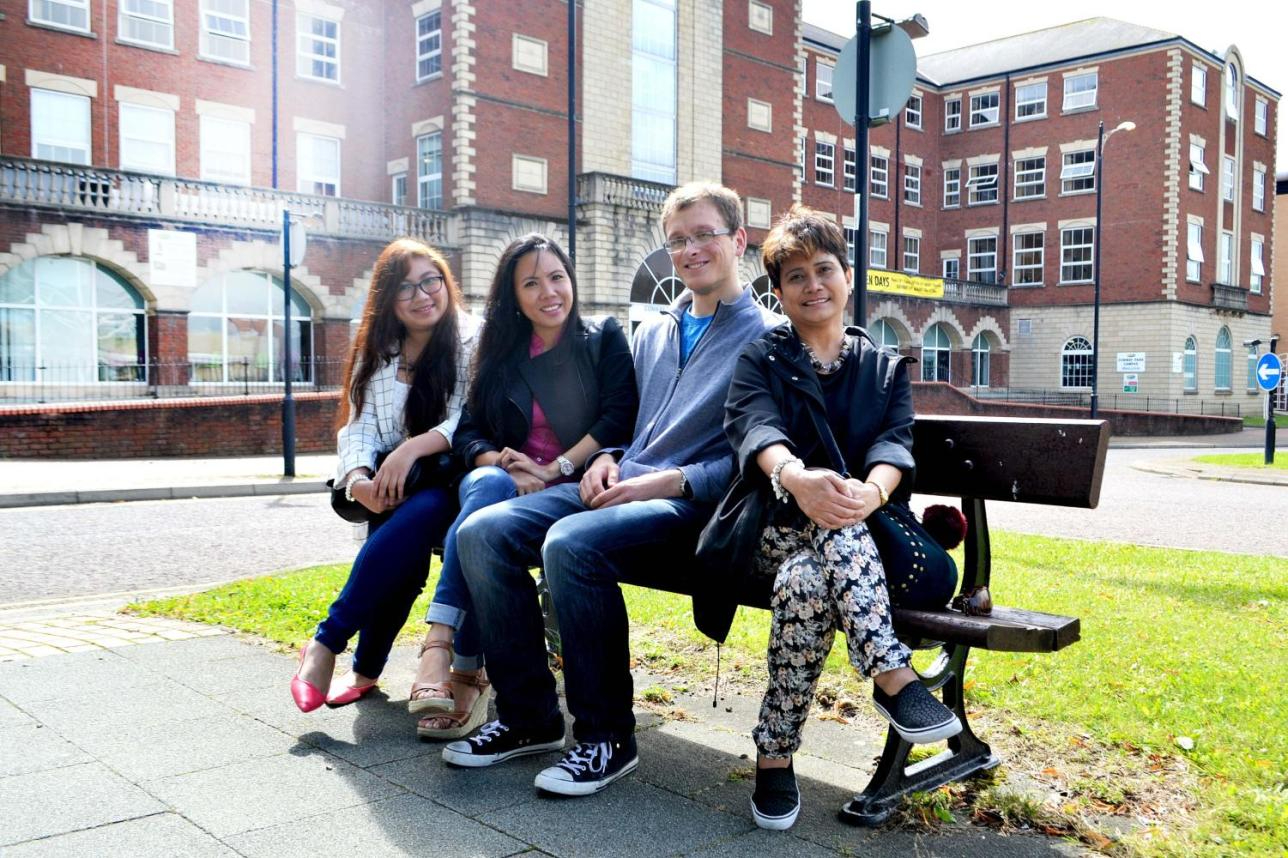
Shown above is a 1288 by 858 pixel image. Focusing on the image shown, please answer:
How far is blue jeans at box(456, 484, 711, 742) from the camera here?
330 cm

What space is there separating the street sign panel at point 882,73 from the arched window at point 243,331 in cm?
2190

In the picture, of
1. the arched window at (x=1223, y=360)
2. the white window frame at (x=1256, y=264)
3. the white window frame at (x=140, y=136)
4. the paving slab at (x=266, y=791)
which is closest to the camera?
the paving slab at (x=266, y=791)

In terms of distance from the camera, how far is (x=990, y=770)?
127 inches

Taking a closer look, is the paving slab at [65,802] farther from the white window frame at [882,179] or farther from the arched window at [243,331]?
the white window frame at [882,179]

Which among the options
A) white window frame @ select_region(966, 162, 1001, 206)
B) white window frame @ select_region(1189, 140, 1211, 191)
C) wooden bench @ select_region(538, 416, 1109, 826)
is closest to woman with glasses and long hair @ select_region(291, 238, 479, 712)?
wooden bench @ select_region(538, 416, 1109, 826)

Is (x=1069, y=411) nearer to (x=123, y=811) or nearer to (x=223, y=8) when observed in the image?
(x=223, y=8)

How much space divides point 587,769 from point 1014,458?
1636mm

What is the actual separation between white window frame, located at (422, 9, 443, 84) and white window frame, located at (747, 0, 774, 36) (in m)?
11.5

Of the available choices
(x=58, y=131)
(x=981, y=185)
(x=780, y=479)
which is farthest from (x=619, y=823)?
(x=981, y=185)

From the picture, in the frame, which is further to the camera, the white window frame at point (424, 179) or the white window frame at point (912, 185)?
the white window frame at point (912, 185)

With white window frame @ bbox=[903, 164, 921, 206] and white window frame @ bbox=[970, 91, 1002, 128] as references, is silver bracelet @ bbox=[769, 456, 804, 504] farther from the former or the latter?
white window frame @ bbox=[970, 91, 1002, 128]

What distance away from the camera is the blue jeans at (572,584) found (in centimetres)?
330

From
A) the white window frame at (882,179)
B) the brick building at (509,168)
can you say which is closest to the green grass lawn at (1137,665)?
the brick building at (509,168)

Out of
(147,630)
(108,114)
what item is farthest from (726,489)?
(108,114)
